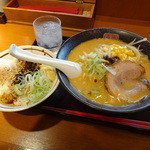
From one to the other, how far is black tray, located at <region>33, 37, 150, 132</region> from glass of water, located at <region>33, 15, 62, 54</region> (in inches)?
23.6

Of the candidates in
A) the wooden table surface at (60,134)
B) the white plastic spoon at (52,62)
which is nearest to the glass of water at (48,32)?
the white plastic spoon at (52,62)

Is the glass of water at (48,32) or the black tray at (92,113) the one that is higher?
the glass of water at (48,32)

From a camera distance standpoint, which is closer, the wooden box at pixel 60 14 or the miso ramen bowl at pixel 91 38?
the miso ramen bowl at pixel 91 38

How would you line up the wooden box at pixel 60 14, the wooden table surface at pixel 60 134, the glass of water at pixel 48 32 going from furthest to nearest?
the wooden box at pixel 60 14 → the glass of water at pixel 48 32 → the wooden table surface at pixel 60 134

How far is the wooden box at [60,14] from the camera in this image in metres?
1.73

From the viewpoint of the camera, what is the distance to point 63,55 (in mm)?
1260

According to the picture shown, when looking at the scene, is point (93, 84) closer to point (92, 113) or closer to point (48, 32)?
point (92, 113)

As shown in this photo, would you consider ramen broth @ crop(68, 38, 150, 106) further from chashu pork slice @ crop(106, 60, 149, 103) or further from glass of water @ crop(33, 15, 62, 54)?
glass of water @ crop(33, 15, 62, 54)

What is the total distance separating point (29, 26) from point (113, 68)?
133 centimetres

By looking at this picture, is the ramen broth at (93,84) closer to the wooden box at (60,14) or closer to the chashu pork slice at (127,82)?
the chashu pork slice at (127,82)

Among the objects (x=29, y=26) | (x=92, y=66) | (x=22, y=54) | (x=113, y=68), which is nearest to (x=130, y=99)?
(x=113, y=68)

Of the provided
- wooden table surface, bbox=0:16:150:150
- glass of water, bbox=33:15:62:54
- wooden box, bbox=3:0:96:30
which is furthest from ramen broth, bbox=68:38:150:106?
wooden box, bbox=3:0:96:30

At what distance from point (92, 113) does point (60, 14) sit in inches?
47.6

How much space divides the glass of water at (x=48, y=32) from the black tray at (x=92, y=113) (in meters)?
0.60
